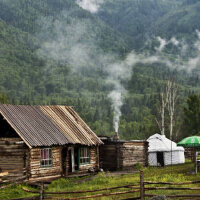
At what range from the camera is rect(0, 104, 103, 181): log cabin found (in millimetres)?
24062

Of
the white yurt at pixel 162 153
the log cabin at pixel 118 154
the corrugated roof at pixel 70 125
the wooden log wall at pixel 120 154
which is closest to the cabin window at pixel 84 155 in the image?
the corrugated roof at pixel 70 125

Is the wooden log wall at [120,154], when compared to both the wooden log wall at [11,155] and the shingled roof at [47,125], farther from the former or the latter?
the wooden log wall at [11,155]

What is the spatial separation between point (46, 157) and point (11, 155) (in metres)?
2.57

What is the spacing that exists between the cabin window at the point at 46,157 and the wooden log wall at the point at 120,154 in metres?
9.33

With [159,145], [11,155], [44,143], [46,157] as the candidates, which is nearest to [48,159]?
[46,157]

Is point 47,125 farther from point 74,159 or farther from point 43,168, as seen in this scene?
point 74,159

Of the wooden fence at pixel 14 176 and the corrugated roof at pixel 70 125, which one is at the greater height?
the corrugated roof at pixel 70 125

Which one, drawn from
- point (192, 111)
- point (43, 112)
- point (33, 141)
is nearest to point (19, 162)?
point (33, 141)

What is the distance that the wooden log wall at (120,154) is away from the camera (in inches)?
1342

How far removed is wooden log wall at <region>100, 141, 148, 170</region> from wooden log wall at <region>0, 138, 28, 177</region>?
11714mm

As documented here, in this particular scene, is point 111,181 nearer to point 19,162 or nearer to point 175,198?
point 19,162

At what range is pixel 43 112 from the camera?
96.6 ft

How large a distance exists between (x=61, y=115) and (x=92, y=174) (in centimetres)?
568

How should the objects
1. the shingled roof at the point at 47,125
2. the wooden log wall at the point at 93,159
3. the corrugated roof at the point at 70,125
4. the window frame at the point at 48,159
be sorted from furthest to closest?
the wooden log wall at the point at 93,159, the corrugated roof at the point at 70,125, the window frame at the point at 48,159, the shingled roof at the point at 47,125
